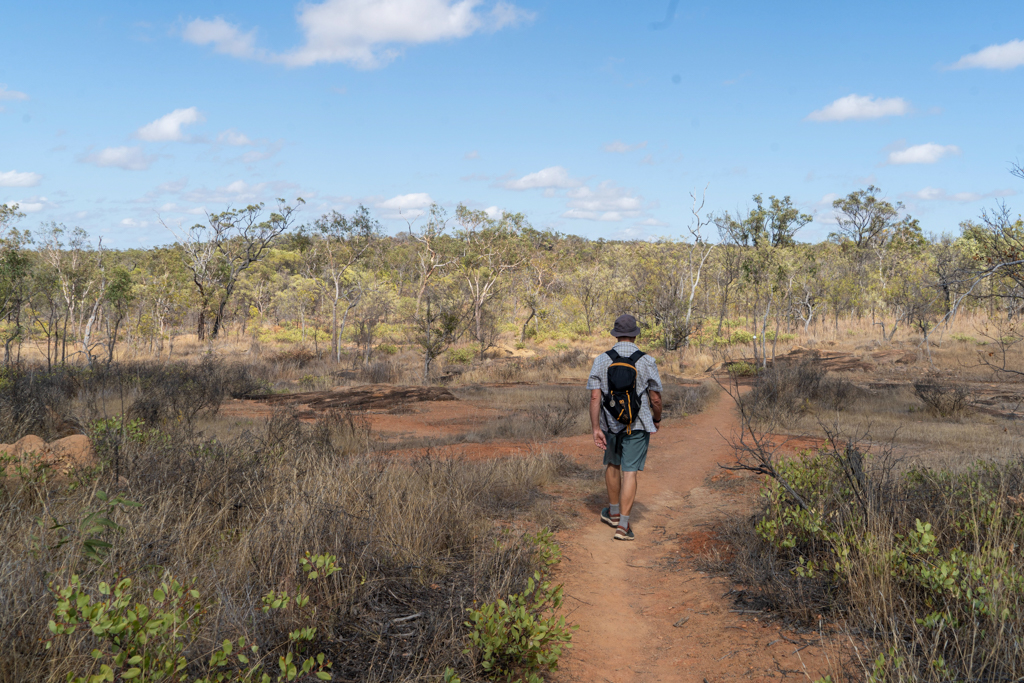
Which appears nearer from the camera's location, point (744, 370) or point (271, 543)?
point (271, 543)

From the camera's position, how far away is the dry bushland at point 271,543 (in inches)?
98.1

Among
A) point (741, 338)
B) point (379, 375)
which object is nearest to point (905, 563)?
point (379, 375)

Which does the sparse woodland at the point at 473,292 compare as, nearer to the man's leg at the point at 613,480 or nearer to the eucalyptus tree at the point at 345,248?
the eucalyptus tree at the point at 345,248

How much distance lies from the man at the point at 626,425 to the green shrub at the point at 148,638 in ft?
10.0

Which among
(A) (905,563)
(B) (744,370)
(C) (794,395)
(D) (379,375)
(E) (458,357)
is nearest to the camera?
(A) (905,563)

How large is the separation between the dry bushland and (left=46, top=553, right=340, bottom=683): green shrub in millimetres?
71

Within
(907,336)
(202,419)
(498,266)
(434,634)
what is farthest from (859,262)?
(434,634)

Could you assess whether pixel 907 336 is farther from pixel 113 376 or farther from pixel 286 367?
pixel 113 376

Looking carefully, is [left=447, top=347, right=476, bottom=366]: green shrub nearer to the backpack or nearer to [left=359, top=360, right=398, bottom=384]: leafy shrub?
[left=359, top=360, right=398, bottom=384]: leafy shrub

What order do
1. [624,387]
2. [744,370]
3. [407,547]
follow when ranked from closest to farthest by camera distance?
[407,547] < [624,387] < [744,370]

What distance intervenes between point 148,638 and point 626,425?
3632 mm

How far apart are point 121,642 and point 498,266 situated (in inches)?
1395

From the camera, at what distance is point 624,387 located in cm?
494

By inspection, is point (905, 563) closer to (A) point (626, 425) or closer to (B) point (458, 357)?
(A) point (626, 425)
